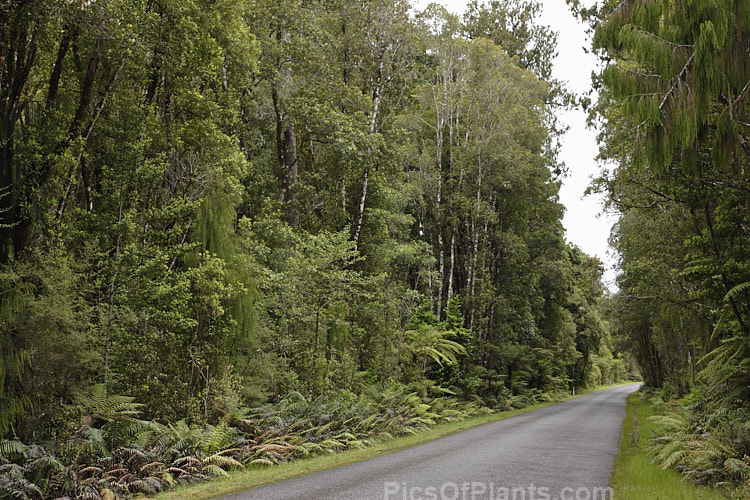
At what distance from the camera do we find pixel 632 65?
14219mm

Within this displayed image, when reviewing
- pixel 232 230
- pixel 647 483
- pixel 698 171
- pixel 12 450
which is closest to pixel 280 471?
pixel 12 450

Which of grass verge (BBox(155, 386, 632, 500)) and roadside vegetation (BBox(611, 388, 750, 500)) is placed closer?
roadside vegetation (BBox(611, 388, 750, 500))

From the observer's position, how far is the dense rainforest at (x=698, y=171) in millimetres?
7949

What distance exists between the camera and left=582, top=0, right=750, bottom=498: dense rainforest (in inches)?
313

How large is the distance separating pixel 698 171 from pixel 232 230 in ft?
34.6

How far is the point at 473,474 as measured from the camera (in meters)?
8.08

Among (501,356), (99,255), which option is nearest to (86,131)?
(99,255)

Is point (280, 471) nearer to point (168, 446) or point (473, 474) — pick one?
point (168, 446)

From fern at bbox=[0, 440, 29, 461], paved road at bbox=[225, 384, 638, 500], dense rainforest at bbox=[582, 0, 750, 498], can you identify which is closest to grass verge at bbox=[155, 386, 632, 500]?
paved road at bbox=[225, 384, 638, 500]

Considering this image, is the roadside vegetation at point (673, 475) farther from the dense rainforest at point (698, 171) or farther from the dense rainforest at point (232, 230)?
the dense rainforest at point (232, 230)

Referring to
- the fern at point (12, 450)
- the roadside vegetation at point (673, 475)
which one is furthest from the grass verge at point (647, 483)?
the fern at point (12, 450)

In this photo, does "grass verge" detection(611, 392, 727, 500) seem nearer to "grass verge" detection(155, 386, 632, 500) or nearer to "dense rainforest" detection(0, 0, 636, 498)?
"dense rainforest" detection(0, 0, 636, 498)

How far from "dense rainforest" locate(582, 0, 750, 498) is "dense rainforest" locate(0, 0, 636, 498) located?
0.18 meters

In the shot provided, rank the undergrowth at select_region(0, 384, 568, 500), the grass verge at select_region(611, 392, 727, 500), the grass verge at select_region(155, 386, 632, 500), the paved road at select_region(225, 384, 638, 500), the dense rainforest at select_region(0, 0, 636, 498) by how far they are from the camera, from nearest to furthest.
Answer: the paved road at select_region(225, 384, 638, 500), the undergrowth at select_region(0, 384, 568, 500), the grass verge at select_region(611, 392, 727, 500), the grass verge at select_region(155, 386, 632, 500), the dense rainforest at select_region(0, 0, 636, 498)
